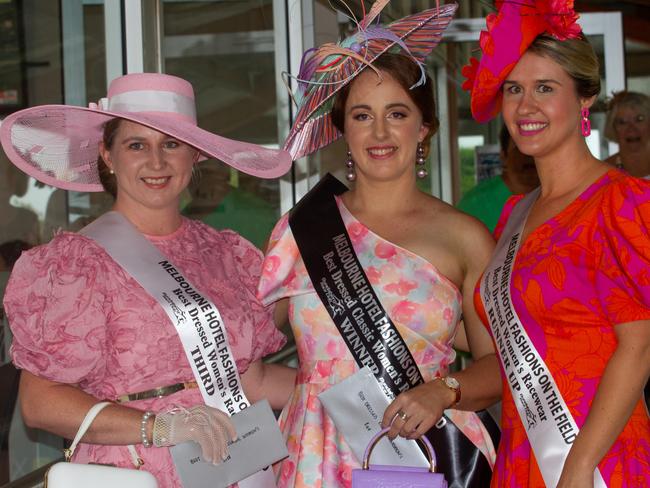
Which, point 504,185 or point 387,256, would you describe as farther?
point 504,185

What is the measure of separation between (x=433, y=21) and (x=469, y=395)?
905 millimetres

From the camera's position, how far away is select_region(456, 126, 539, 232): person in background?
454cm

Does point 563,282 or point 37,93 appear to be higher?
point 37,93

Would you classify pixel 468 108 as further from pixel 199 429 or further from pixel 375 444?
pixel 199 429

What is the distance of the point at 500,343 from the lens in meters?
2.37

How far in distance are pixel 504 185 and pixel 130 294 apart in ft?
9.15

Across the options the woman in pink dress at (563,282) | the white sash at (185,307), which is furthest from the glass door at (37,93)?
the woman in pink dress at (563,282)

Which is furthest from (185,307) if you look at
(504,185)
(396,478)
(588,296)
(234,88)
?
(234,88)

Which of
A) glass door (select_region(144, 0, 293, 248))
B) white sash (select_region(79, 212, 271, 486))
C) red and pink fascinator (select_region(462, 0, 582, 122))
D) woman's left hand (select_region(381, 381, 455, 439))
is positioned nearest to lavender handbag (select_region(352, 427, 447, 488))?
woman's left hand (select_region(381, 381, 455, 439))

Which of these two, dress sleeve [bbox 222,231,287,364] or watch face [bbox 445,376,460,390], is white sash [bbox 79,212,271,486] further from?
watch face [bbox 445,376,460,390]

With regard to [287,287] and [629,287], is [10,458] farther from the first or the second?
[629,287]

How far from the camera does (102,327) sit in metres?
2.22

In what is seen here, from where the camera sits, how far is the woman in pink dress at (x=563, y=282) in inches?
80.7

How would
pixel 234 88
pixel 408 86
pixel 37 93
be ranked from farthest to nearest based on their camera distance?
pixel 234 88, pixel 37 93, pixel 408 86
